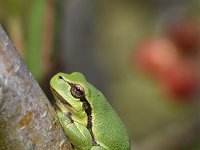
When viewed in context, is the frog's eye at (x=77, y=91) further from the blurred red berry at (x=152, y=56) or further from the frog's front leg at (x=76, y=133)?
the blurred red berry at (x=152, y=56)

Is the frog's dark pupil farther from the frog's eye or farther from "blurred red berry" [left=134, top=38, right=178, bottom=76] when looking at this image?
"blurred red berry" [left=134, top=38, right=178, bottom=76]

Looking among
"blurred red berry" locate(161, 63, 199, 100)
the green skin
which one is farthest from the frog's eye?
"blurred red berry" locate(161, 63, 199, 100)

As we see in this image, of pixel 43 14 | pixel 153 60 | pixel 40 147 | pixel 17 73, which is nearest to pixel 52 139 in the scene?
pixel 40 147

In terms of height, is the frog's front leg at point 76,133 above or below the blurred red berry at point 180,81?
above

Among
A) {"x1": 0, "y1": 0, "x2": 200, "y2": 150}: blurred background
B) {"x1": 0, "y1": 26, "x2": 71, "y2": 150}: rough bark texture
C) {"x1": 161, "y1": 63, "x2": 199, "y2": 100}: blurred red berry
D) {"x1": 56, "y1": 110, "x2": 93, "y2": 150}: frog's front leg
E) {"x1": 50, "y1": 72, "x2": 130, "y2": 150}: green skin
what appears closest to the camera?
{"x1": 0, "y1": 26, "x2": 71, "y2": 150}: rough bark texture

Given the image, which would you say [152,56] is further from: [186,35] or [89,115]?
[89,115]

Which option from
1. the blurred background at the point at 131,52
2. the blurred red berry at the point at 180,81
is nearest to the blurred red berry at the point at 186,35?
the blurred background at the point at 131,52
